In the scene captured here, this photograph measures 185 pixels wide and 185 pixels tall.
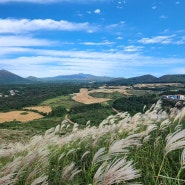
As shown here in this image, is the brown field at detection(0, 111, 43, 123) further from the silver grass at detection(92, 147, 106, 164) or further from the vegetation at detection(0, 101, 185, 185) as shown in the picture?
the silver grass at detection(92, 147, 106, 164)

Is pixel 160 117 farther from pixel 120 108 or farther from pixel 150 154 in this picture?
pixel 120 108

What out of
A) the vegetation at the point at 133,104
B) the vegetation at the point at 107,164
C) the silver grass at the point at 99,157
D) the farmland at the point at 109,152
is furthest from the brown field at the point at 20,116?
the silver grass at the point at 99,157

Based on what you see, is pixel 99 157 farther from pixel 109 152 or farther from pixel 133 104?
pixel 133 104

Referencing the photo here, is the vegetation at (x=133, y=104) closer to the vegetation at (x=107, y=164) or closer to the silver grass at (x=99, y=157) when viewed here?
the vegetation at (x=107, y=164)

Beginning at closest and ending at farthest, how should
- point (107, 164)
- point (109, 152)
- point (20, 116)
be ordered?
point (109, 152) → point (107, 164) → point (20, 116)

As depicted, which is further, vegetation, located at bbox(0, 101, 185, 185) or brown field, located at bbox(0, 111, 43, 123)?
brown field, located at bbox(0, 111, 43, 123)

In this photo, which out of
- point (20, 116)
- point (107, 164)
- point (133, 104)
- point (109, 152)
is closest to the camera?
point (109, 152)

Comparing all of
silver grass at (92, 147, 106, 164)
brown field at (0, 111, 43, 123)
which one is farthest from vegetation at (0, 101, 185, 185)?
brown field at (0, 111, 43, 123)

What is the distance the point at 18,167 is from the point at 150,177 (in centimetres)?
195

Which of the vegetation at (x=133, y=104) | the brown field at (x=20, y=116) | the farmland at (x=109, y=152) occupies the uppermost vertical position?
the farmland at (x=109, y=152)

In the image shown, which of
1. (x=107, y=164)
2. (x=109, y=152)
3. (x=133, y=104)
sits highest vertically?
(x=109, y=152)

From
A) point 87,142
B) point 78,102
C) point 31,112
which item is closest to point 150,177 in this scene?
point 87,142

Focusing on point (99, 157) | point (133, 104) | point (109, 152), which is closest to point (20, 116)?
point (133, 104)

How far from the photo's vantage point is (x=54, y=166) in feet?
19.6
